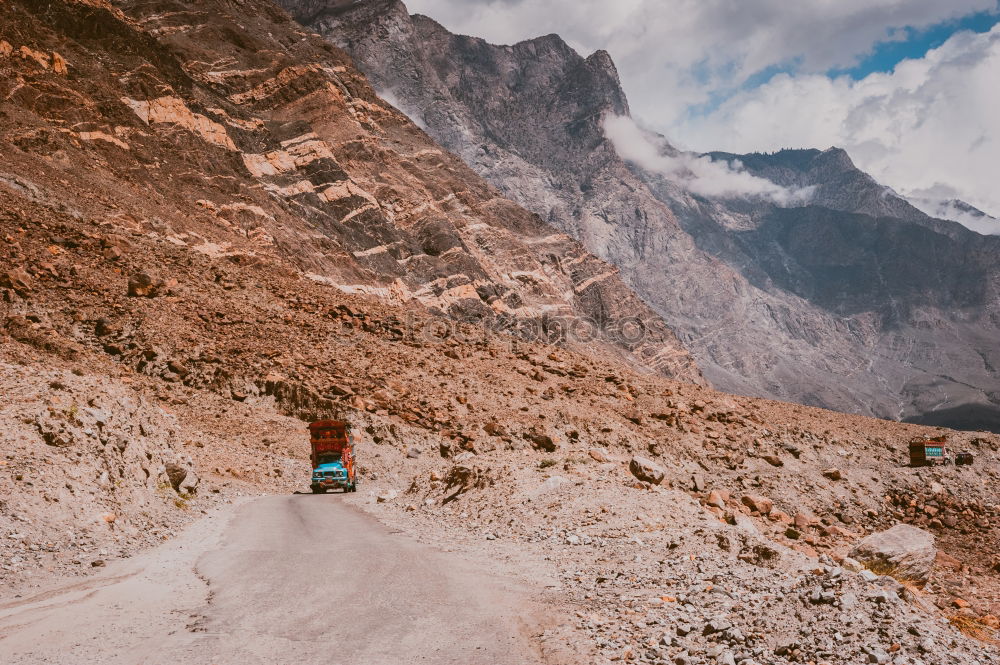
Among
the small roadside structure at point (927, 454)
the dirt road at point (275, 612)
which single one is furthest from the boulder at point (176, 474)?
the small roadside structure at point (927, 454)

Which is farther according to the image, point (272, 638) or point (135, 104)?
point (135, 104)

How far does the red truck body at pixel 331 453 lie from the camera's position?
80.8 feet

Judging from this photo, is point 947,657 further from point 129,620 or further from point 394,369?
point 394,369

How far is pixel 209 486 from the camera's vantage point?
20.8 meters

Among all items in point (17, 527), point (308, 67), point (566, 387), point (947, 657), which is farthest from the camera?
point (308, 67)

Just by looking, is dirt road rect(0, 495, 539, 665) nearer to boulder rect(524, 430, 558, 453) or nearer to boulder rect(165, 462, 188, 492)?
boulder rect(165, 462, 188, 492)

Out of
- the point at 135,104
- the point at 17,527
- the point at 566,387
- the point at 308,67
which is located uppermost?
the point at 308,67

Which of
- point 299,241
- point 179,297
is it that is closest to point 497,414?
point 179,297

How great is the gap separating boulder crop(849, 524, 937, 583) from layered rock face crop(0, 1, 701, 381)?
118 feet

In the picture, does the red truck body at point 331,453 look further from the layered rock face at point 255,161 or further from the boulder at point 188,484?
the layered rock face at point 255,161

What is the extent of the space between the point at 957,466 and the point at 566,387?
22.6 meters

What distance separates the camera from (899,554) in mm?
13773

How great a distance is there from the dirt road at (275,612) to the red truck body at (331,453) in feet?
41.7

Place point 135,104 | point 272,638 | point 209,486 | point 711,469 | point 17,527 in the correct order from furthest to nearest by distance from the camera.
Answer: point 135,104, point 711,469, point 209,486, point 17,527, point 272,638
